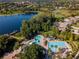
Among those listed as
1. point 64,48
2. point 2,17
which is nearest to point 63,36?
point 64,48

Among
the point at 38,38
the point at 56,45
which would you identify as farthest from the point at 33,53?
the point at 38,38

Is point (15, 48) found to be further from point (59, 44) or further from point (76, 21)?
point (76, 21)

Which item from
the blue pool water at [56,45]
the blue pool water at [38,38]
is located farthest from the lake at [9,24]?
the blue pool water at [56,45]

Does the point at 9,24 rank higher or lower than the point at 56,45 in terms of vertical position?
lower

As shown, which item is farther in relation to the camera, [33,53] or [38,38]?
[38,38]

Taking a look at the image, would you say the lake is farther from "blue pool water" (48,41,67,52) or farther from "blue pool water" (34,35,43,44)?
"blue pool water" (48,41,67,52)

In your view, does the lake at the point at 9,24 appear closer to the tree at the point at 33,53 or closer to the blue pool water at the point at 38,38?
the blue pool water at the point at 38,38

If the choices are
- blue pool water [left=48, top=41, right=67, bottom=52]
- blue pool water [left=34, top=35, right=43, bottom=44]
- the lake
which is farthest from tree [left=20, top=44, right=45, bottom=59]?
the lake

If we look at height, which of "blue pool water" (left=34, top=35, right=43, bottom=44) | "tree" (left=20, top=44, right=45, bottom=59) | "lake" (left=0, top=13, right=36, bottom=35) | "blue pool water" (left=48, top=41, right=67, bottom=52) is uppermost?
"tree" (left=20, top=44, right=45, bottom=59)

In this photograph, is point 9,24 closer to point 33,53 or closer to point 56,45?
point 56,45

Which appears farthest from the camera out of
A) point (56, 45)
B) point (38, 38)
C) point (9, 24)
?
point (9, 24)

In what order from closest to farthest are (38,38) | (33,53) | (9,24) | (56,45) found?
(33,53), (56,45), (38,38), (9,24)
